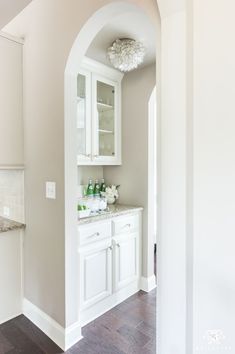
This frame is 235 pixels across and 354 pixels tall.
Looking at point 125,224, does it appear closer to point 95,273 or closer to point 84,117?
point 95,273

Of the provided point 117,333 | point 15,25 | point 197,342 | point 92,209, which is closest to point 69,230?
point 92,209

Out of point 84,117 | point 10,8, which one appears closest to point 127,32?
point 84,117

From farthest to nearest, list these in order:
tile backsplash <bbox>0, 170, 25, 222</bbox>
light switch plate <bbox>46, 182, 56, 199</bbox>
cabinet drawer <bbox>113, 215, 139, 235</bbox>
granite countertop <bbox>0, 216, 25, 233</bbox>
Result: cabinet drawer <bbox>113, 215, 139, 235</bbox>
tile backsplash <bbox>0, 170, 25, 222</bbox>
granite countertop <bbox>0, 216, 25, 233</bbox>
light switch plate <bbox>46, 182, 56, 199</bbox>

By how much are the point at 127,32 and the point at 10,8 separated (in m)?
0.99

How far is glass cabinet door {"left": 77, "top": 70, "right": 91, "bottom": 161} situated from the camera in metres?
2.32

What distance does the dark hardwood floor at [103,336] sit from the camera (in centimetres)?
170

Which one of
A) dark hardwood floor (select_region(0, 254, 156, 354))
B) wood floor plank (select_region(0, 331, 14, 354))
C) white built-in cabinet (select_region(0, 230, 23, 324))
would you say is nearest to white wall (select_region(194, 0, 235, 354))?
dark hardwood floor (select_region(0, 254, 156, 354))

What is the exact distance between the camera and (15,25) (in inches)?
81.7

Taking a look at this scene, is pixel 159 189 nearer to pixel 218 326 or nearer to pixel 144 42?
pixel 218 326

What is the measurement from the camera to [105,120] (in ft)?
8.61

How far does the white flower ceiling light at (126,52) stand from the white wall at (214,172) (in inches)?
46.7

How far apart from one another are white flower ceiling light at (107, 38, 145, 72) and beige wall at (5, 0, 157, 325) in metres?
0.52

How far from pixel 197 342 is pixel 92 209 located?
1.41 metres

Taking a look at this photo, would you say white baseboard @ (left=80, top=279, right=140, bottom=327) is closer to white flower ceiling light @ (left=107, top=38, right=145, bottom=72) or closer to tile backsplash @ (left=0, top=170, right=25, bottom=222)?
tile backsplash @ (left=0, top=170, right=25, bottom=222)
